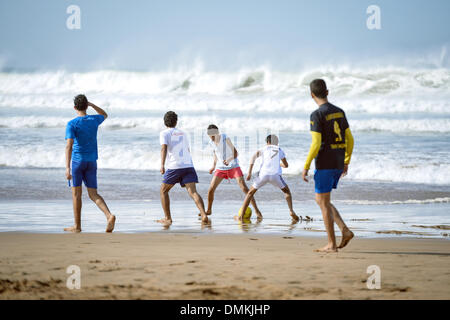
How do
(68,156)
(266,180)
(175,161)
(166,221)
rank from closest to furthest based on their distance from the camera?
(68,156)
(166,221)
(175,161)
(266,180)

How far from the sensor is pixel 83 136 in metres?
7.59

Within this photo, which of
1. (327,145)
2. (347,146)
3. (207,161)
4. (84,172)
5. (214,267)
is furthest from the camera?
(207,161)

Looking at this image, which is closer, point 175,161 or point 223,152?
point 175,161

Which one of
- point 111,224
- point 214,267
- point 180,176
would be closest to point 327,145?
point 214,267

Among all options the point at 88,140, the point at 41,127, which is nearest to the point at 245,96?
the point at 41,127

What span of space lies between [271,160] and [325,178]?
3.71 m

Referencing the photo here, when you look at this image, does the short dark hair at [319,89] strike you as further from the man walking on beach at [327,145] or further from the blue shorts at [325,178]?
the blue shorts at [325,178]

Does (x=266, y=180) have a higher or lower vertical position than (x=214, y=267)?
higher

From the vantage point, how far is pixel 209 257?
19.1ft

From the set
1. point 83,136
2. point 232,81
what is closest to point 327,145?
point 83,136

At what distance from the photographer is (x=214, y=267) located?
5297 mm

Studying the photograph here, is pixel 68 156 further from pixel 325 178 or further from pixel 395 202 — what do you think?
pixel 395 202

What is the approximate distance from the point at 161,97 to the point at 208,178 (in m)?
28.9

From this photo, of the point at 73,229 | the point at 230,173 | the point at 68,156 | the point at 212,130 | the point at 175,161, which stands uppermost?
the point at 212,130
